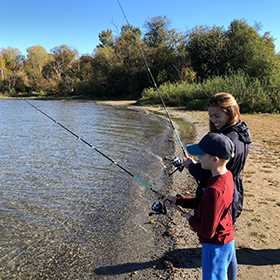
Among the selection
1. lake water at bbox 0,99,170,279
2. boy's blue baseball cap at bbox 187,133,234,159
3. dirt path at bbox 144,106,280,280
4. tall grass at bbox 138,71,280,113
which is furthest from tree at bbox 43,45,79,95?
boy's blue baseball cap at bbox 187,133,234,159

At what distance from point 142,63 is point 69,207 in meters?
36.2

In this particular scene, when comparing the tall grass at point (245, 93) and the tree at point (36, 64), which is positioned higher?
the tree at point (36, 64)

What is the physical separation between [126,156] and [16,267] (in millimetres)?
4984

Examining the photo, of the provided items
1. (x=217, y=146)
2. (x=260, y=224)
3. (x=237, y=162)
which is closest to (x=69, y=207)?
(x=260, y=224)

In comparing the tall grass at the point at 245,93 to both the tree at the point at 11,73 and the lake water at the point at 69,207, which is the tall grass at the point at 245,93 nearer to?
the lake water at the point at 69,207

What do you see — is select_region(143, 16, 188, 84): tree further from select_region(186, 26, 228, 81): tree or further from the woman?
the woman

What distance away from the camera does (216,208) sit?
173 centimetres

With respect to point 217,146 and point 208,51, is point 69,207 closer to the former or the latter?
point 217,146

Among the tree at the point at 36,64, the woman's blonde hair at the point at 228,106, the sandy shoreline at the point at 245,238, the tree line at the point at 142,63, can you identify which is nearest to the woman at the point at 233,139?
the woman's blonde hair at the point at 228,106

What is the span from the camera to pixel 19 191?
17.0 feet

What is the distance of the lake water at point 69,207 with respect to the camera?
3146 mm

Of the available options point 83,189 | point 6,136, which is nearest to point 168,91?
point 6,136

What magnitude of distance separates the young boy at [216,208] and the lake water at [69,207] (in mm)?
1529

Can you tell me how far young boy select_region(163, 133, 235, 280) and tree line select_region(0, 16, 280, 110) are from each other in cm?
972
